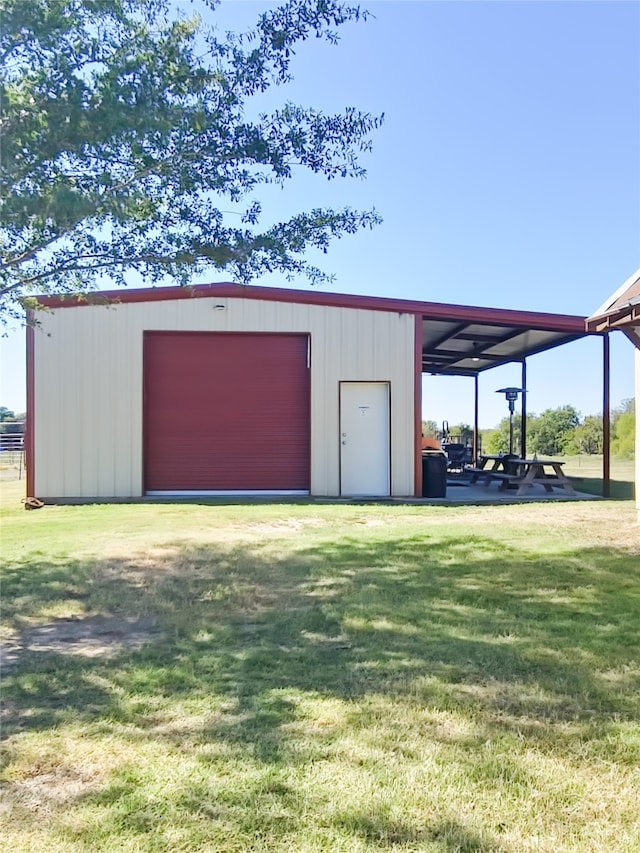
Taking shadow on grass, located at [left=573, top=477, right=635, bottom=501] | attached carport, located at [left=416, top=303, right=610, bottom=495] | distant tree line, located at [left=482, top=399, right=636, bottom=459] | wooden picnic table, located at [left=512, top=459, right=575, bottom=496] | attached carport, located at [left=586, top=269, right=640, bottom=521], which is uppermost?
attached carport, located at [left=416, top=303, right=610, bottom=495]

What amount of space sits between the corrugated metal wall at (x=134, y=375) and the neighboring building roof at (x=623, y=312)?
412 cm

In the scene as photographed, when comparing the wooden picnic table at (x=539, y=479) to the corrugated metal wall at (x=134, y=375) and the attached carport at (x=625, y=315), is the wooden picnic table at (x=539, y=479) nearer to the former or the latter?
the corrugated metal wall at (x=134, y=375)

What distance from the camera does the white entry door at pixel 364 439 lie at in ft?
36.7

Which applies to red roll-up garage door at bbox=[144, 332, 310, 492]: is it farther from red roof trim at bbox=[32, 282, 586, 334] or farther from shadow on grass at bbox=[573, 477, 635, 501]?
shadow on grass at bbox=[573, 477, 635, 501]

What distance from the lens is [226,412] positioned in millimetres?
11250

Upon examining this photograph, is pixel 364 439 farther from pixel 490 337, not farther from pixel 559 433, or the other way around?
pixel 559 433

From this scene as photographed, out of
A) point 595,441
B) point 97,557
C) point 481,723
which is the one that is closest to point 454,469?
point 595,441

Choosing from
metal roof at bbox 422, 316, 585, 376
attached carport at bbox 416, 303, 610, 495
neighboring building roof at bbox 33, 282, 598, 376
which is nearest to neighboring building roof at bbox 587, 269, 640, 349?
attached carport at bbox 416, 303, 610, 495

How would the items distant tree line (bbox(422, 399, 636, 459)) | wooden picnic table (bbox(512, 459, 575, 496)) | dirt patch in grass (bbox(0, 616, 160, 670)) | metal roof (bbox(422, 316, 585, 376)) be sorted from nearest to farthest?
dirt patch in grass (bbox(0, 616, 160, 670)) < wooden picnic table (bbox(512, 459, 575, 496)) < metal roof (bbox(422, 316, 585, 376)) < distant tree line (bbox(422, 399, 636, 459))

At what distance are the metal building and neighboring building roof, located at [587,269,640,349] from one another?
3.70 meters

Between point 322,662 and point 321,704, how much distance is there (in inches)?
20.0

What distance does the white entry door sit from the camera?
1117 cm

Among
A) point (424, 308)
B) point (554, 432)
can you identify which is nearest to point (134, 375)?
point (424, 308)

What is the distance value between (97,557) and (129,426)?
18.0 ft
